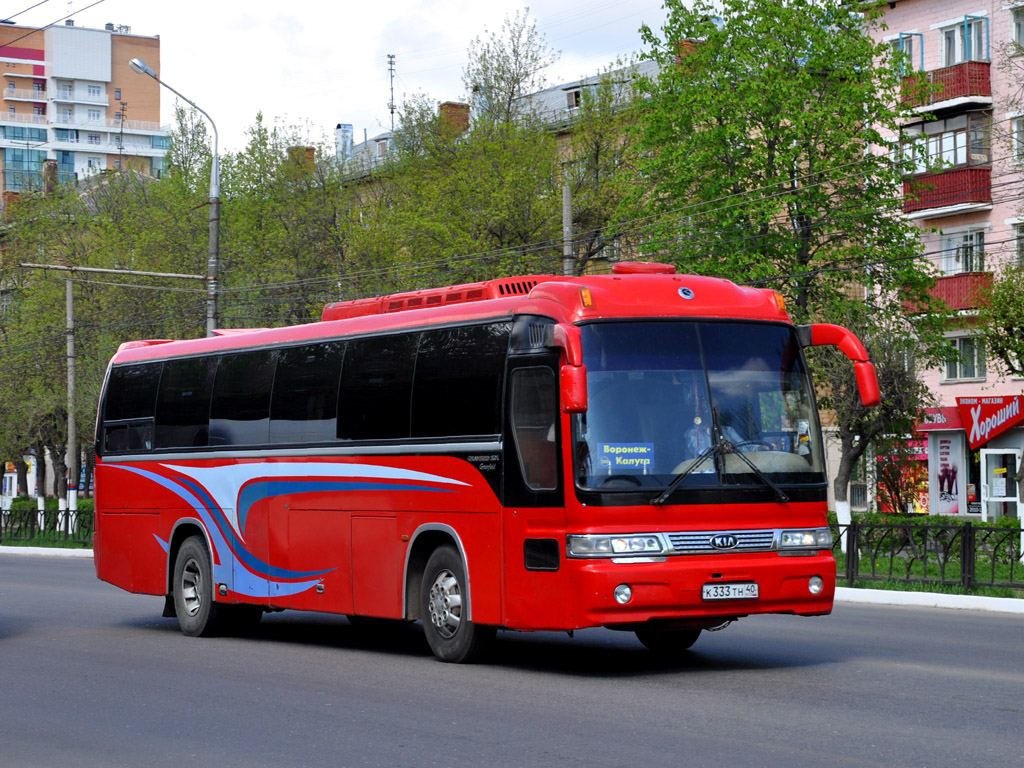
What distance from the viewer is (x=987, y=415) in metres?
47.5

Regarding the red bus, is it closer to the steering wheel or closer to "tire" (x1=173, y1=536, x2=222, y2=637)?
the steering wheel

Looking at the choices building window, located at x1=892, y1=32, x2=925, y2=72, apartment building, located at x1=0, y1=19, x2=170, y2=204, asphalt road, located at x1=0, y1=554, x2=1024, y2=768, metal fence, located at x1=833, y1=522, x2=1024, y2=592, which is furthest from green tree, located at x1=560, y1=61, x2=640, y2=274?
apartment building, located at x1=0, y1=19, x2=170, y2=204

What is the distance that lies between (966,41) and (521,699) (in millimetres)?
42781

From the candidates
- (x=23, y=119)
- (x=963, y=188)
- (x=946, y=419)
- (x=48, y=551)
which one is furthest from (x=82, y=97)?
(x=946, y=419)

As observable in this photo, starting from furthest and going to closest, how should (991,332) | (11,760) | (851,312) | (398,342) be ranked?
(851,312) < (991,332) < (398,342) < (11,760)

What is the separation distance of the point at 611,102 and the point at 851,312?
12.7m

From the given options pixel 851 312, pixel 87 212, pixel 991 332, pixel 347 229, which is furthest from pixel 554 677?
pixel 87 212

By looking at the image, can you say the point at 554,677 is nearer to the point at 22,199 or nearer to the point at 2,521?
the point at 2,521

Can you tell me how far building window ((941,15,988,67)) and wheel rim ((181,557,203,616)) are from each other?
37.7 meters

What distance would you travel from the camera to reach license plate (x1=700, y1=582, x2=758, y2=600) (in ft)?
38.5

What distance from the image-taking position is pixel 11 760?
8.58 m

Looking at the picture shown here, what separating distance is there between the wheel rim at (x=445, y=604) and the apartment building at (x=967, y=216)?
3502 cm

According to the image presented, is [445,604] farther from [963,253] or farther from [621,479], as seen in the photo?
[963,253]

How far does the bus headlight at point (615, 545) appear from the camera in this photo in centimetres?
1159
